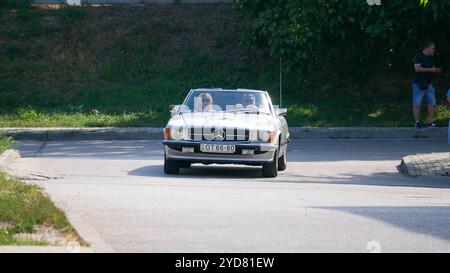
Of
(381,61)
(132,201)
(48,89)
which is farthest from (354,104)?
(132,201)

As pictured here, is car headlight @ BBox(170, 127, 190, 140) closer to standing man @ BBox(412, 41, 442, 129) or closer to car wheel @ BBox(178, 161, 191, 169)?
car wheel @ BBox(178, 161, 191, 169)

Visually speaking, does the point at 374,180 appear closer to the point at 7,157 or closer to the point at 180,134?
the point at 180,134

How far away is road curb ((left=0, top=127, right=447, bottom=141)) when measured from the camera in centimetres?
2303

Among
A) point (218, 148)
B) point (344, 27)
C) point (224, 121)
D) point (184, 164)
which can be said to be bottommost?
point (184, 164)

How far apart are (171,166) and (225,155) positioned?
3.06 ft

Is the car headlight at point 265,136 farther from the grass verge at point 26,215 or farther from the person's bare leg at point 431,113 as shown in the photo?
the person's bare leg at point 431,113

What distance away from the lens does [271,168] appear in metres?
16.1

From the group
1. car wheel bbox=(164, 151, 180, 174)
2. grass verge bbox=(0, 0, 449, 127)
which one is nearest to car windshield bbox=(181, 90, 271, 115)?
car wheel bbox=(164, 151, 180, 174)

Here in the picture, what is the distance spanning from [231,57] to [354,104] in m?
4.48

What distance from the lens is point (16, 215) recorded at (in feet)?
32.7

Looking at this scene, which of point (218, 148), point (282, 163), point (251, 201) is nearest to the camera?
point (251, 201)

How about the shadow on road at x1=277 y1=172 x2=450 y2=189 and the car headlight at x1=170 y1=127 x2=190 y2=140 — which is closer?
the shadow on road at x1=277 y1=172 x2=450 y2=189

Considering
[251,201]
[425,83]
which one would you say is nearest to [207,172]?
[251,201]

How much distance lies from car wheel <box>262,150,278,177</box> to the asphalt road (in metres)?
0.16
